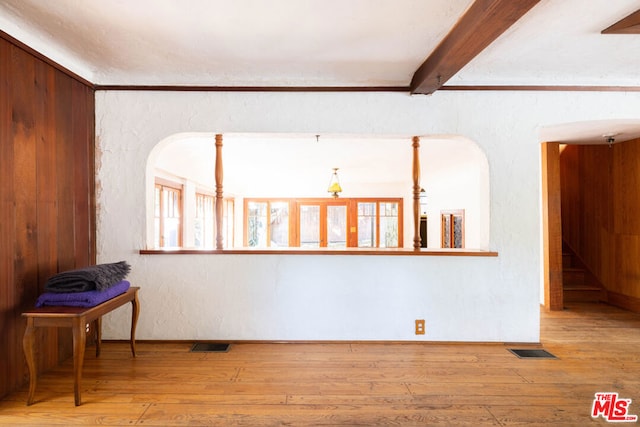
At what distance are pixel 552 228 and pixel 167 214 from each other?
5.02 meters

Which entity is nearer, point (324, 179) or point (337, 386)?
point (337, 386)

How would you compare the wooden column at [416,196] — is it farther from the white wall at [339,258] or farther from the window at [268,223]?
the window at [268,223]

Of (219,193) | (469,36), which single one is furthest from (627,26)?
(219,193)

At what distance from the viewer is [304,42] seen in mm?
2455

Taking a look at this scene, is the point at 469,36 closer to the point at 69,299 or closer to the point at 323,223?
the point at 69,299

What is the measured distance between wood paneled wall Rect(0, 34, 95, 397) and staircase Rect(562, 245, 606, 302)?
19.0 ft

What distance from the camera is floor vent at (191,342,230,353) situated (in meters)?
2.94

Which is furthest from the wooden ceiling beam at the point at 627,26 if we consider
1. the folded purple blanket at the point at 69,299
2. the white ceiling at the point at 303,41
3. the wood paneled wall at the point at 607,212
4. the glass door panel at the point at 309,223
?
the glass door panel at the point at 309,223

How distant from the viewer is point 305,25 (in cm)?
224

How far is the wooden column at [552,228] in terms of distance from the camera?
439cm

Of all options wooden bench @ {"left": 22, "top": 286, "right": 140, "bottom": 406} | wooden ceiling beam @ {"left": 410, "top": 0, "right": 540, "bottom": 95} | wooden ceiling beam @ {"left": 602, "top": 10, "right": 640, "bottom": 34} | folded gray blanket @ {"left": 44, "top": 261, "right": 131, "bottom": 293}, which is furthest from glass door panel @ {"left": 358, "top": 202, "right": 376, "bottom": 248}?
wooden bench @ {"left": 22, "top": 286, "right": 140, "bottom": 406}

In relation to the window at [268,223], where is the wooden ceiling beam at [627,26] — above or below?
above

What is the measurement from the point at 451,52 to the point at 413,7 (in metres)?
0.43

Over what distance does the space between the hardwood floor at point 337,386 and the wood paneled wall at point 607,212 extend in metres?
1.76
